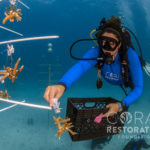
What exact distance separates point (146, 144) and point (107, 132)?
1.86 metres

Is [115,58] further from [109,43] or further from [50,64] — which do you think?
[50,64]

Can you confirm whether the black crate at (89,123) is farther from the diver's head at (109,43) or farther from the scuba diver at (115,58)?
the diver's head at (109,43)

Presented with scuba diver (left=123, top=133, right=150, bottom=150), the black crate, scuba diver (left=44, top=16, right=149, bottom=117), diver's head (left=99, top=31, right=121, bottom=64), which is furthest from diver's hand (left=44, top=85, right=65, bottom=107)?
scuba diver (left=123, top=133, right=150, bottom=150)

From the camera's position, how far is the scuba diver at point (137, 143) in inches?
141

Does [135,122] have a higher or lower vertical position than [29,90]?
lower

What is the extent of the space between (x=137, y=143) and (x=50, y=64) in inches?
222

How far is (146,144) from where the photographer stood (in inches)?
143

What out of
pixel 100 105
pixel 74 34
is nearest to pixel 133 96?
pixel 100 105

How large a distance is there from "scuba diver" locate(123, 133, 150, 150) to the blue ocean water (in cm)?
10

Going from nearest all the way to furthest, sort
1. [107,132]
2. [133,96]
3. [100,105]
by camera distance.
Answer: [133,96]
[107,132]
[100,105]

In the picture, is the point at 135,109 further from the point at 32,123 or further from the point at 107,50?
the point at 107,50

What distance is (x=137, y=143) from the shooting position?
3.64 m

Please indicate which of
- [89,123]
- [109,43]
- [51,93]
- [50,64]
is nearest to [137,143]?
[89,123]

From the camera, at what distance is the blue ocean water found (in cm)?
370
